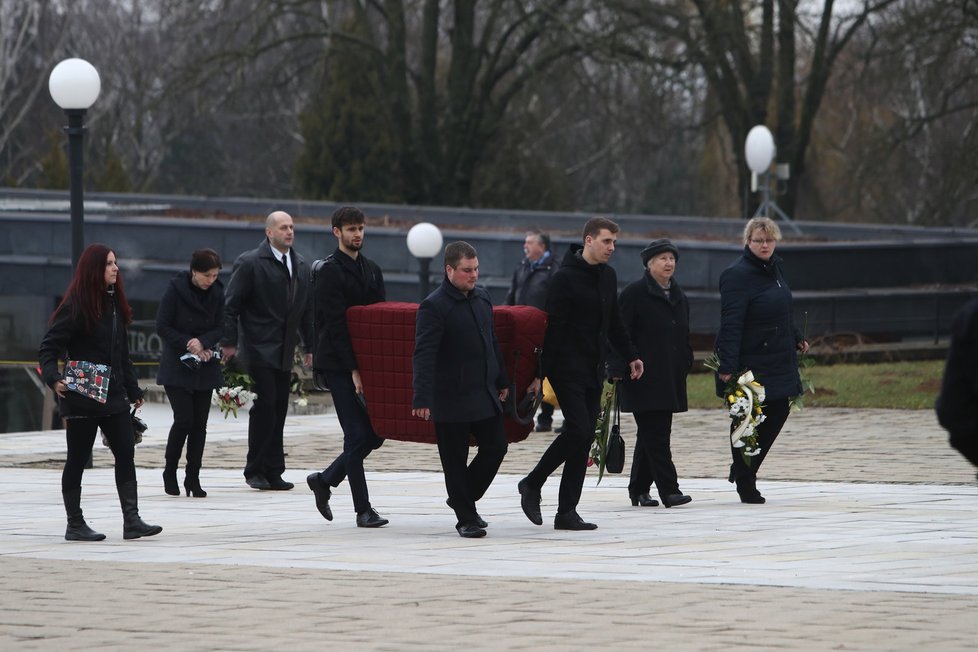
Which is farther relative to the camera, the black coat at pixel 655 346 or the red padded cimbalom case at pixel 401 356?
the black coat at pixel 655 346

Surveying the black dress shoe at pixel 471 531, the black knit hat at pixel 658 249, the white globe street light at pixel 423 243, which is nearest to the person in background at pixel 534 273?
the black knit hat at pixel 658 249

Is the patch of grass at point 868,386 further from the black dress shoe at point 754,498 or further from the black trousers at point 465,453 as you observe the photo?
the black trousers at point 465,453

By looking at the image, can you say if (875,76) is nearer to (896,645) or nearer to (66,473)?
(66,473)

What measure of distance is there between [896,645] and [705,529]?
353 centimetres

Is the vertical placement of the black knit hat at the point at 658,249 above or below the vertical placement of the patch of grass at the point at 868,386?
above

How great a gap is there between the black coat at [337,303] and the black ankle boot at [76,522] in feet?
4.85

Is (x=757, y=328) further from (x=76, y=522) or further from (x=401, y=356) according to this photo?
(x=76, y=522)

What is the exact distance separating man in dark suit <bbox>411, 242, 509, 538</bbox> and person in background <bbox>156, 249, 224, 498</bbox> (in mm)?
2880

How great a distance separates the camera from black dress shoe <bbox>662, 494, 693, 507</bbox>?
11203 mm

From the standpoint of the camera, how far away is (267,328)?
12531 millimetres

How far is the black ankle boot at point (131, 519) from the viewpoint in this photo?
10000 mm

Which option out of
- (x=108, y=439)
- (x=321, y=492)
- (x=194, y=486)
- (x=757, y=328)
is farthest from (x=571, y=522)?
(x=194, y=486)

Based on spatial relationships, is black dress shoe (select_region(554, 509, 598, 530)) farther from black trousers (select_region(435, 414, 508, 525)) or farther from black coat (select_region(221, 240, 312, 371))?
black coat (select_region(221, 240, 312, 371))

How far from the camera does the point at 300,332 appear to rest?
12.7 metres
